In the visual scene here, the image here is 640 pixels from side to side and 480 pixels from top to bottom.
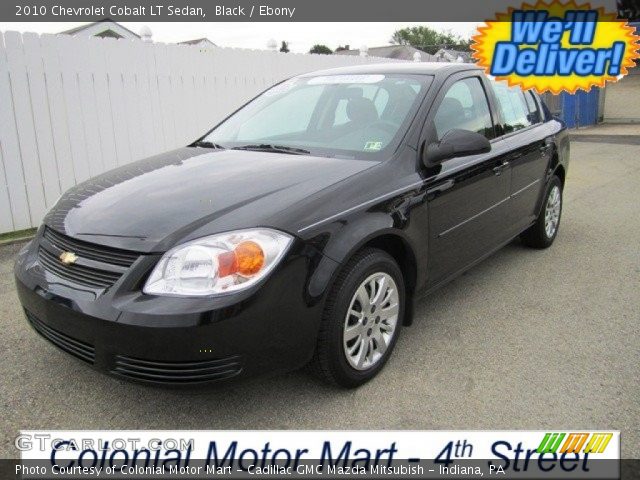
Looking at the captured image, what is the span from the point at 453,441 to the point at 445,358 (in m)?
0.79

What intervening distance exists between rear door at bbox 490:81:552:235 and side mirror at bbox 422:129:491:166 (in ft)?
3.50

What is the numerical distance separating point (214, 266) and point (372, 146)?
1.31 metres

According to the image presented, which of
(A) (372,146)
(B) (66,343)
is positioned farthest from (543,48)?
(B) (66,343)

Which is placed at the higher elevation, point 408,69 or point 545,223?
point 408,69

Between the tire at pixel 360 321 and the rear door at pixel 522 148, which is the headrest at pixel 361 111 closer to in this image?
the tire at pixel 360 321

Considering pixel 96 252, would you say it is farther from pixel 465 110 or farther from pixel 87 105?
pixel 87 105

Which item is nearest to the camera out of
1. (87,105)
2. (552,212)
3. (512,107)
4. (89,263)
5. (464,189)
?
(89,263)

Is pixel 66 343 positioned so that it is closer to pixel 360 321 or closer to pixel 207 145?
pixel 360 321

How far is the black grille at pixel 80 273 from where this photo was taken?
242 centimetres

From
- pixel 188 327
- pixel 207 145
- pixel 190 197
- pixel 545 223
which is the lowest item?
pixel 545 223

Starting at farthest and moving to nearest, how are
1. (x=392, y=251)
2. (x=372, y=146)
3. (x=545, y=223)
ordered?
(x=545, y=223), (x=372, y=146), (x=392, y=251)

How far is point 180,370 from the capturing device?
7.64 ft

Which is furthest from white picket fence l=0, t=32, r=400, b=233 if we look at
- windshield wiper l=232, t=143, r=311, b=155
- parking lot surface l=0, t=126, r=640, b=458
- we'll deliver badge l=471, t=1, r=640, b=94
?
we'll deliver badge l=471, t=1, r=640, b=94

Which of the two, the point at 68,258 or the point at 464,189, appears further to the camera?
the point at 464,189
